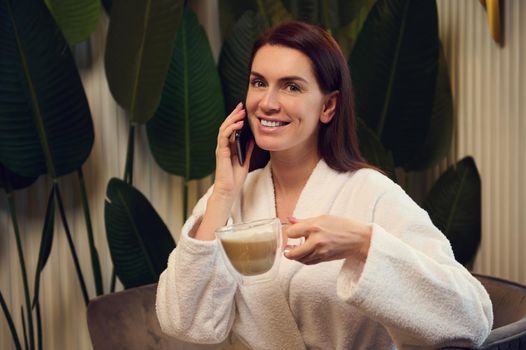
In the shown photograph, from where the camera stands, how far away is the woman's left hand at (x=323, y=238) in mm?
1258

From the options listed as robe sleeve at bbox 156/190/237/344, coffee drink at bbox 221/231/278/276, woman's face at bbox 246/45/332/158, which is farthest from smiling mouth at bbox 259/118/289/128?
coffee drink at bbox 221/231/278/276

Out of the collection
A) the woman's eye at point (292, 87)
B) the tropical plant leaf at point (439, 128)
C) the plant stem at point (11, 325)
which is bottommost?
the plant stem at point (11, 325)

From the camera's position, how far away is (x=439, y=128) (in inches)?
110

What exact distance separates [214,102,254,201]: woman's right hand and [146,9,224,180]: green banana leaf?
33.9 inches

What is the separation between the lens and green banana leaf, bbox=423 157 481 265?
8.86ft

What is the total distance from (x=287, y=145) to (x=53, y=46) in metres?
1.03

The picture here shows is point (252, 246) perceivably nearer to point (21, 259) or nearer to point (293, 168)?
point (293, 168)

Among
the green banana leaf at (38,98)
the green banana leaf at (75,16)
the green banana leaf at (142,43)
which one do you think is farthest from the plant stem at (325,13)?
the green banana leaf at (38,98)

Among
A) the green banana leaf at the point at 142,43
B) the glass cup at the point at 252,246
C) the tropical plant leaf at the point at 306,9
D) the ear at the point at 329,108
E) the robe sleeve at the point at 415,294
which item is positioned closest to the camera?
the glass cup at the point at 252,246

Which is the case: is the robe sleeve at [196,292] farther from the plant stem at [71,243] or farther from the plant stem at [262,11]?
the plant stem at [262,11]

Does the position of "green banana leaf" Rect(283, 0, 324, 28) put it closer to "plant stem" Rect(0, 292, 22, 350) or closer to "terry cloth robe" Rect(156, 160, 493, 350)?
"terry cloth robe" Rect(156, 160, 493, 350)

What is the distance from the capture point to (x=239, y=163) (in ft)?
5.71

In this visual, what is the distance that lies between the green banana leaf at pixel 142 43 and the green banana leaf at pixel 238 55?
0.77ft

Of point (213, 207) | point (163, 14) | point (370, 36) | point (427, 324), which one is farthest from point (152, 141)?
point (427, 324)
